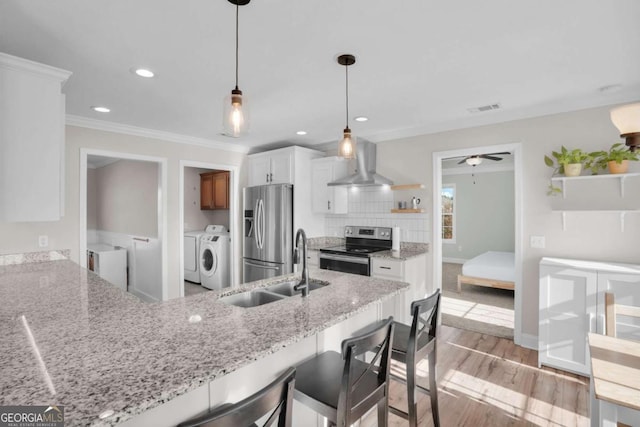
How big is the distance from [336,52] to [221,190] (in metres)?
4.33

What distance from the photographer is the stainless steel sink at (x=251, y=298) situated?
188 centimetres

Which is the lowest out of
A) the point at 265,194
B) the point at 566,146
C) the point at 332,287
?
the point at 332,287

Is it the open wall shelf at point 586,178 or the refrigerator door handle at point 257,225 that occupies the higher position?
the open wall shelf at point 586,178

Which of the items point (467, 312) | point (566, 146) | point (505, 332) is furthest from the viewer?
point (467, 312)

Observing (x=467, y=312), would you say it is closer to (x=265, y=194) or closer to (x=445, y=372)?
(x=445, y=372)

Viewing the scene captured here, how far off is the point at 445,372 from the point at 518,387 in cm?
54

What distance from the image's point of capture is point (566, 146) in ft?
9.87

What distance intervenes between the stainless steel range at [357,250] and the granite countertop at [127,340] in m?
1.74

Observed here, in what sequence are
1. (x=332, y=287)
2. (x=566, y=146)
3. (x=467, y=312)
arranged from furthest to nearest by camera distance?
1. (x=467, y=312)
2. (x=566, y=146)
3. (x=332, y=287)

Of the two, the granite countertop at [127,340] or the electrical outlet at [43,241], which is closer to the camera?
the granite countertop at [127,340]

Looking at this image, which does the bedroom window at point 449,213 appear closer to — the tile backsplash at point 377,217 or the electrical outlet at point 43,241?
the tile backsplash at point 377,217

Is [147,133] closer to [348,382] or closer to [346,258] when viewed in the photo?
[346,258]

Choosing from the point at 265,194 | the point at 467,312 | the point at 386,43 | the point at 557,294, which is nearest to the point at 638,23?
the point at 386,43

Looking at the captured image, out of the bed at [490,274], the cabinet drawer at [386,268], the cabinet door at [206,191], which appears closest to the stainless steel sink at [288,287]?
the cabinet drawer at [386,268]
